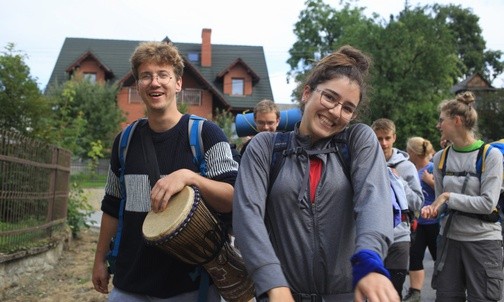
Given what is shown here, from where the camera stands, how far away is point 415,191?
5.59m

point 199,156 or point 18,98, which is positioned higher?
point 18,98

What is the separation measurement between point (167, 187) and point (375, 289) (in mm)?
1220

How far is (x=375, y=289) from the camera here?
6.31 ft

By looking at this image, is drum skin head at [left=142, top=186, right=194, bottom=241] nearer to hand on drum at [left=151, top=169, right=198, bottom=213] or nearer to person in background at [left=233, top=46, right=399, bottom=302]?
hand on drum at [left=151, top=169, right=198, bottom=213]

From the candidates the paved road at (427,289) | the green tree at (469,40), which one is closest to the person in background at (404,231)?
the paved road at (427,289)

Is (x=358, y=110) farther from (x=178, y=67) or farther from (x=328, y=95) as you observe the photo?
(x=178, y=67)

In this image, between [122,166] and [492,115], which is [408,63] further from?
[122,166]

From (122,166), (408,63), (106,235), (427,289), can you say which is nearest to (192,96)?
(408,63)

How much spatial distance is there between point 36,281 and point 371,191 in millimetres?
6546

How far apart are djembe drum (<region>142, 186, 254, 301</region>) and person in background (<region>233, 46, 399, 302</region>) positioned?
443 mm

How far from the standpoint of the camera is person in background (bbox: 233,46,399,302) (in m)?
2.20

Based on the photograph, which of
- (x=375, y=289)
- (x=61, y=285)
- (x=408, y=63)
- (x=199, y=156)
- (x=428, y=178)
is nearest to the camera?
(x=375, y=289)

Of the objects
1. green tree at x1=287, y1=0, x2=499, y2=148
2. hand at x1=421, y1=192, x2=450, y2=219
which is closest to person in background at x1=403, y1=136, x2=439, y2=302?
hand at x1=421, y1=192, x2=450, y2=219

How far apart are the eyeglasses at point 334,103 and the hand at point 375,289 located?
72cm
